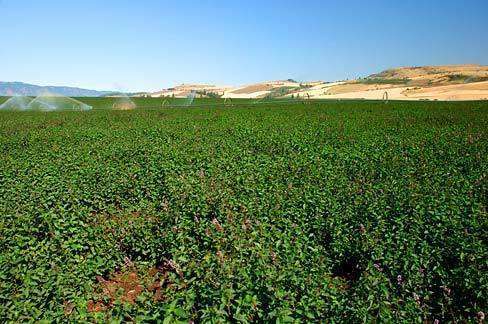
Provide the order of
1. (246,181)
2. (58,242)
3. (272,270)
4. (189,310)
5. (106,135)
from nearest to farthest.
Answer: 1. (189,310)
2. (272,270)
3. (58,242)
4. (246,181)
5. (106,135)

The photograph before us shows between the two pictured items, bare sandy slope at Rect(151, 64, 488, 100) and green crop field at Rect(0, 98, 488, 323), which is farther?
bare sandy slope at Rect(151, 64, 488, 100)

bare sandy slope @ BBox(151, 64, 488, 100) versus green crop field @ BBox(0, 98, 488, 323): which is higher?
bare sandy slope @ BBox(151, 64, 488, 100)

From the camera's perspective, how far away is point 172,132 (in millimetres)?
23078

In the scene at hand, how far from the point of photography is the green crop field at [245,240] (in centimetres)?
485

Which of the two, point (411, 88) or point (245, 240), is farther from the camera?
point (411, 88)

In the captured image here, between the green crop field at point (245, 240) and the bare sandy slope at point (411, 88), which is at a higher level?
the bare sandy slope at point (411, 88)

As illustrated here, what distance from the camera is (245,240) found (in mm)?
6312

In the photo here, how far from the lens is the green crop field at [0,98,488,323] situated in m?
4.85

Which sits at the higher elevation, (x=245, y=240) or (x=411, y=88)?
(x=411, y=88)

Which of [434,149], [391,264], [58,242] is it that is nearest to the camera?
[391,264]

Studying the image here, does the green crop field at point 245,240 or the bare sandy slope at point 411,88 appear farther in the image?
the bare sandy slope at point 411,88

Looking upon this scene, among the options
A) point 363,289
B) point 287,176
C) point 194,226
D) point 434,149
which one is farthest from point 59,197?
point 434,149

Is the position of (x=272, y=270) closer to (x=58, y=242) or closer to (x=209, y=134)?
(x=58, y=242)

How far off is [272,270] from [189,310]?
1.16 m
